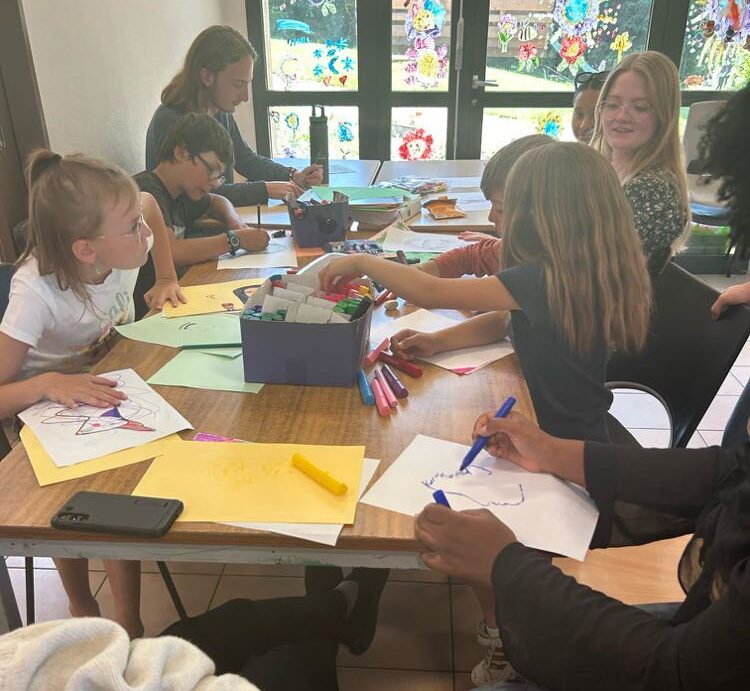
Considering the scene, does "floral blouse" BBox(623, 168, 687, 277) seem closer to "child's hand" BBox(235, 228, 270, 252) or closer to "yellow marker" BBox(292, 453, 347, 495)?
"child's hand" BBox(235, 228, 270, 252)

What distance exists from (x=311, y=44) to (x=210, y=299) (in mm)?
3225

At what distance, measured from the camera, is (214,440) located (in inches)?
40.5

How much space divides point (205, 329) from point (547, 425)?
0.75m

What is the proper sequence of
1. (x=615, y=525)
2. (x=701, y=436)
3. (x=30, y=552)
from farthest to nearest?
(x=701, y=436) → (x=615, y=525) → (x=30, y=552)

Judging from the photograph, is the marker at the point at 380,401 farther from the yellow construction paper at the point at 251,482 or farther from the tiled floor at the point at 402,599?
the tiled floor at the point at 402,599

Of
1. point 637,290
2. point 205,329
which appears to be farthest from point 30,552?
point 637,290

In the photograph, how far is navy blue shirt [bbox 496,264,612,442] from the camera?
127cm

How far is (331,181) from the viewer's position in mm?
2910

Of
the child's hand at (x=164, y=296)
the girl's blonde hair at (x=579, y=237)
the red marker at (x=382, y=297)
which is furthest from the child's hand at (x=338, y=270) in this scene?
the child's hand at (x=164, y=296)

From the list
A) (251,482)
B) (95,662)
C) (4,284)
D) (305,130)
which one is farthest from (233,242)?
(305,130)

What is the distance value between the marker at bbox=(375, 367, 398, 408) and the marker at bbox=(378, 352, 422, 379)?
0.05 meters

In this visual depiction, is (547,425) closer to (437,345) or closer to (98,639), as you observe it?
(437,345)

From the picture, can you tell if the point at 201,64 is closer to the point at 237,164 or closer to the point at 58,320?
the point at 237,164

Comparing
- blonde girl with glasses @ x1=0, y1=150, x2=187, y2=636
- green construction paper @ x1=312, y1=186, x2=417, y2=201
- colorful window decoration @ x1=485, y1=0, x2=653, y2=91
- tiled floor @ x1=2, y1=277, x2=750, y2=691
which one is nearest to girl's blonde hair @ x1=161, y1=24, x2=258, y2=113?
green construction paper @ x1=312, y1=186, x2=417, y2=201
